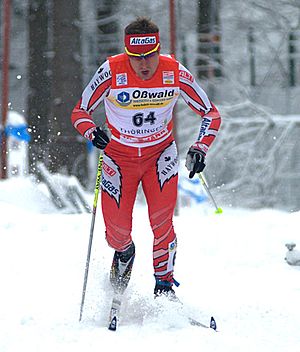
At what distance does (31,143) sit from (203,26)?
3.95 m

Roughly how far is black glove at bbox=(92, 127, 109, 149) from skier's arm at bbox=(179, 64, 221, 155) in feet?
2.10

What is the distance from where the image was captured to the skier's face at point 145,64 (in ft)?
21.4

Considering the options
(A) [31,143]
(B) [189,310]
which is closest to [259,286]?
(B) [189,310]

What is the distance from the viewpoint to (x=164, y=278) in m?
6.83

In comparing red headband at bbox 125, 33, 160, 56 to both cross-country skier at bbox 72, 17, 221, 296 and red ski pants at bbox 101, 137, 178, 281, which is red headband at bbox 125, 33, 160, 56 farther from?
red ski pants at bbox 101, 137, 178, 281

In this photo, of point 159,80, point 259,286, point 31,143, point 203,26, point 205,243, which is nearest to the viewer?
point 159,80

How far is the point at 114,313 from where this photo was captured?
21.1 ft

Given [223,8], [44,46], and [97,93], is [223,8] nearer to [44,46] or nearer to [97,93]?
[44,46]

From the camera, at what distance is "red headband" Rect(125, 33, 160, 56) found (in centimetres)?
646

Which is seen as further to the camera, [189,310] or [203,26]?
[203,26]

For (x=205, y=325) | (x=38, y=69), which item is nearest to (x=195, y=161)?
(x=205, y=325)

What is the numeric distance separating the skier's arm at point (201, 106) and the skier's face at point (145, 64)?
24cm

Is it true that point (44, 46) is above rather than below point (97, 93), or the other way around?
above

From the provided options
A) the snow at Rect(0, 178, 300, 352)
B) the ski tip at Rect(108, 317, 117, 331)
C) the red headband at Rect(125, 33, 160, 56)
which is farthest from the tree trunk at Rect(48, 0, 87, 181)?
the ski tip at Rect(108, 317, 117, 331)
